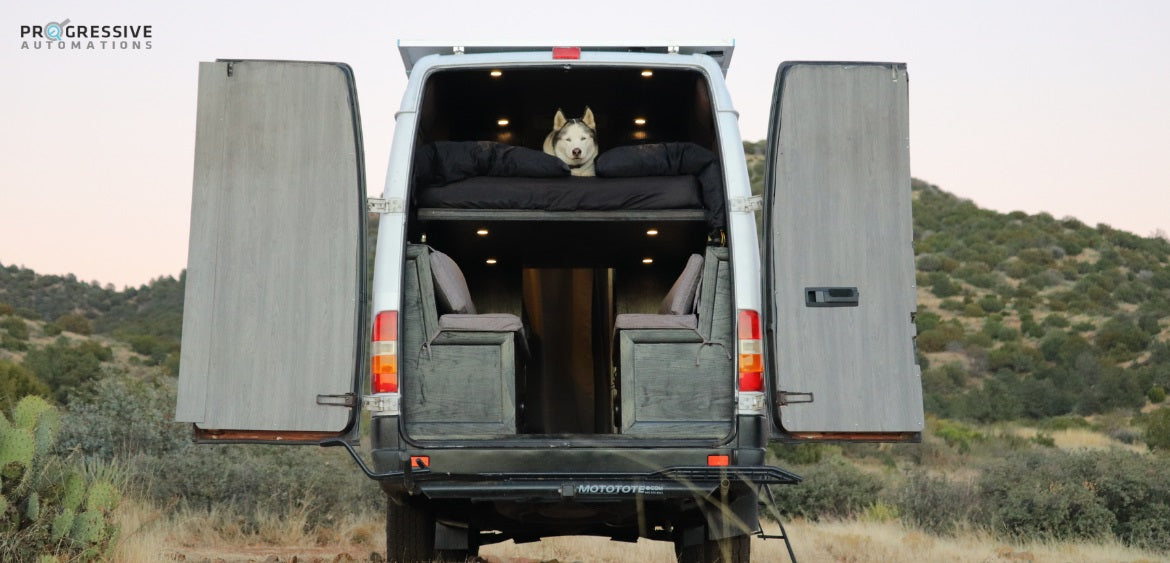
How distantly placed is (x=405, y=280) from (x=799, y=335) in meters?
1.58

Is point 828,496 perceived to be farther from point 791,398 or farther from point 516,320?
point 516,320

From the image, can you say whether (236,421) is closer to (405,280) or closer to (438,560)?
(405,280)

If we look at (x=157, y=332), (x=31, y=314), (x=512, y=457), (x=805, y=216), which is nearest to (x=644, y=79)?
(x=805, y=216)

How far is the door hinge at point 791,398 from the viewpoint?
5.06 m

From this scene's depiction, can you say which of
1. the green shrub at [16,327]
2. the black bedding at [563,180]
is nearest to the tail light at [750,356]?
the black bedding at [563,180]

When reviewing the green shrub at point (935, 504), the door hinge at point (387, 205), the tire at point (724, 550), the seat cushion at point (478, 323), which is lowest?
the green shrub at point (935, 504)

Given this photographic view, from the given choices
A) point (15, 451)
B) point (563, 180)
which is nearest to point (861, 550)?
point (563, 180)

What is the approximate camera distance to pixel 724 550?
5605 millimetres

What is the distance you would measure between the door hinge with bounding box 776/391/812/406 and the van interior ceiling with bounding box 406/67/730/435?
0.90 meters

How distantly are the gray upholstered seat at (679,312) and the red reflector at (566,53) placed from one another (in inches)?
40.1

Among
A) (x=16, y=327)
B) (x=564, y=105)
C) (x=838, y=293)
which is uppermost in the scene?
(x=16, y=327)

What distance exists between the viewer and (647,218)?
552cm

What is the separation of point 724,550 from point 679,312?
1.08 m

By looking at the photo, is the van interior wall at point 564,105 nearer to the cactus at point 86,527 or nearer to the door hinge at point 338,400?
the door hinge at point 338,400
